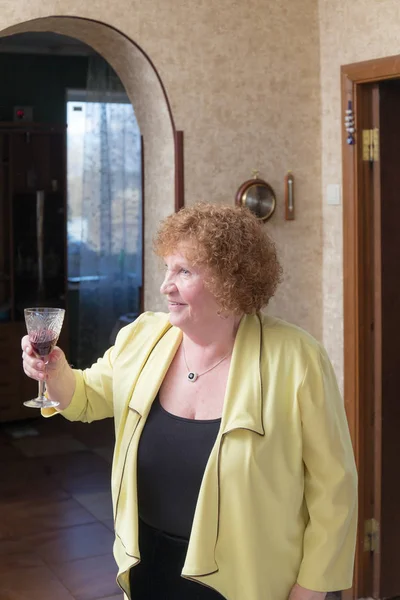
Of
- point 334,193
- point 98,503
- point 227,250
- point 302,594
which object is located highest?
point 334,193

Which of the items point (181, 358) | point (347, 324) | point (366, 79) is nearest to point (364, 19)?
point (366, 79)

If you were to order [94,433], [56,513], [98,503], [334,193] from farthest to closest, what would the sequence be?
[94,433]
[98,503]
[56,513]
[334,193]

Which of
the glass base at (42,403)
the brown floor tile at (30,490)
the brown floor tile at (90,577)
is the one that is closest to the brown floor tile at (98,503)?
the brown floor tile at (30,490)

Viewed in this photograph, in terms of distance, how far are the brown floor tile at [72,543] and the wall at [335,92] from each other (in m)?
1.59

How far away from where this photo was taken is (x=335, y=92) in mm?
3529

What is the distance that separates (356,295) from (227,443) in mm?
1863

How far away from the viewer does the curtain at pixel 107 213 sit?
23.0ft

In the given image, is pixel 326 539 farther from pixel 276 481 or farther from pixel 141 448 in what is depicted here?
pixel 141 448

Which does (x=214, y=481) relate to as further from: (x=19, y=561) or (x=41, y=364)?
(x=19, y=561)

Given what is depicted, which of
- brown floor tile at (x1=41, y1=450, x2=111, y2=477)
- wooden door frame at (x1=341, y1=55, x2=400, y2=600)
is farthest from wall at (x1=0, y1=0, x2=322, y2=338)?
brown floor tile at (x1=41, y1=450, x2=111, y2=477)

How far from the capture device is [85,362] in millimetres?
7262

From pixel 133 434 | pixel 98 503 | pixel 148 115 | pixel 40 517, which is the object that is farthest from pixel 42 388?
pixel 98 503

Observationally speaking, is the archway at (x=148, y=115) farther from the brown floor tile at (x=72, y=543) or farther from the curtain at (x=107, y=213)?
the curtain at (x=107, y=213)

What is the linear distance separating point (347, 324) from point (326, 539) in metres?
1.80
